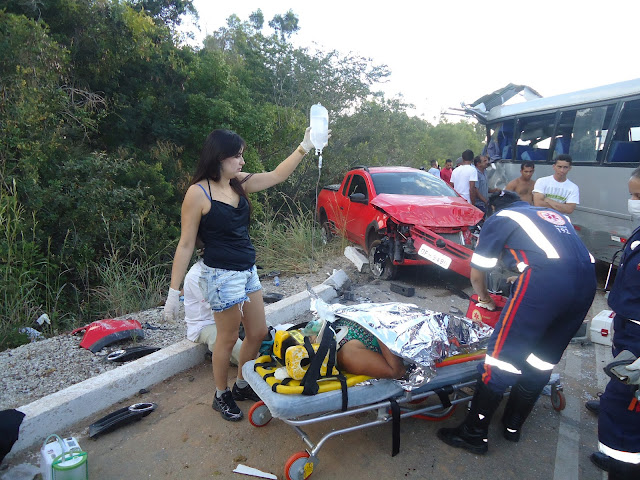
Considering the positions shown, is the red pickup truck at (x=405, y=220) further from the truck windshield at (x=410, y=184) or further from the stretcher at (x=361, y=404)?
the stretcher at (x=361, y=404)

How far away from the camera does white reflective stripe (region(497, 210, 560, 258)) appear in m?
2.68

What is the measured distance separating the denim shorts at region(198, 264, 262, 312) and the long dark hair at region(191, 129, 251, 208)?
0.62 metres

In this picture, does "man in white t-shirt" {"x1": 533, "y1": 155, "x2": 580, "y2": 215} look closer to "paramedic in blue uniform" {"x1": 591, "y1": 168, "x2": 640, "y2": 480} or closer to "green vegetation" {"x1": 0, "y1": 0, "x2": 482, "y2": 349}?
"green vegetation" {"x1": 0, "y1": 0, "x2": 482, "y2": 349}

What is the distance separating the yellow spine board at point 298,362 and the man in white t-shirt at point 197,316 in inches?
47.4

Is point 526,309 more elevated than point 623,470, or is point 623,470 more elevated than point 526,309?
point 526,309

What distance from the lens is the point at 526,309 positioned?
8.79 feet

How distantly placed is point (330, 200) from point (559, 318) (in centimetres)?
666

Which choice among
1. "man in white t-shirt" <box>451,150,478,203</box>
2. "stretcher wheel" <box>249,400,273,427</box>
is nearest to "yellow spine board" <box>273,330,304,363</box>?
"stretcher wheel" <box>249,400,273,427</box>

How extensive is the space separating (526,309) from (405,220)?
11.1ft

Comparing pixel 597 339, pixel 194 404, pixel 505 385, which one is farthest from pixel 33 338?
pixel 597 339

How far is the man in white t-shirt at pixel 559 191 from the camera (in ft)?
19.8

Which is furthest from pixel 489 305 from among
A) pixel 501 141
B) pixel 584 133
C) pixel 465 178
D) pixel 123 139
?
pixel 123 139

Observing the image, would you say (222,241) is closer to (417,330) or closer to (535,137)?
(417,330)

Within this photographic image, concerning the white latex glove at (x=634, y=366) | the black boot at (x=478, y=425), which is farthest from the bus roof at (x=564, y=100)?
the black boot at (x=478, y=425)
